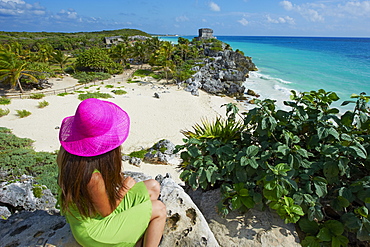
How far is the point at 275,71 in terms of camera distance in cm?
3800

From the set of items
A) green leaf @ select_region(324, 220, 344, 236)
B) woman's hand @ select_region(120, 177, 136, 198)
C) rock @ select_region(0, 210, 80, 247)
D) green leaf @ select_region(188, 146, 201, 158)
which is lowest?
rock @ select_region(0, 210, 80, 247)

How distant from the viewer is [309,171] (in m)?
2.36

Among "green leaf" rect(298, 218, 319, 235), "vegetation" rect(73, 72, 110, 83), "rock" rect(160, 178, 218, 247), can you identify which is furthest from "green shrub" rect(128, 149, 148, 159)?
"vegetation" rect(73, 72, 110, 83)

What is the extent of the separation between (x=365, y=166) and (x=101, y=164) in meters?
2.68

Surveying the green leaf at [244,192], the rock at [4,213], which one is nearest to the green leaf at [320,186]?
the green leaf at [244,192]

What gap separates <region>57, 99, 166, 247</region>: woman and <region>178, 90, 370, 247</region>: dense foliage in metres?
0.78

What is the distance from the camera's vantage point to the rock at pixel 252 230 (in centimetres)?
236

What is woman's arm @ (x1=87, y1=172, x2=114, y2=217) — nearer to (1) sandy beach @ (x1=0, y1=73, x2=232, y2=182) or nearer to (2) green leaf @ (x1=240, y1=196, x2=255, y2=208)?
(2) green leaf @ (x1=240, y1=196, x2=255, y2=208)

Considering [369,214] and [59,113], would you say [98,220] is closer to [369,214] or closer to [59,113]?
[369,214]

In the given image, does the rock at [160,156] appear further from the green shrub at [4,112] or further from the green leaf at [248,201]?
the green shrub at [4,112]

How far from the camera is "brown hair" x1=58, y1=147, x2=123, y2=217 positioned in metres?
1.68

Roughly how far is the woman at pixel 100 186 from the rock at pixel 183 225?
10.8 inches

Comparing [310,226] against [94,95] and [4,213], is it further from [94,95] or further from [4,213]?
[94,95]

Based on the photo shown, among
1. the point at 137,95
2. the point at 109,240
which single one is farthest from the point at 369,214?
the point at 137,95
